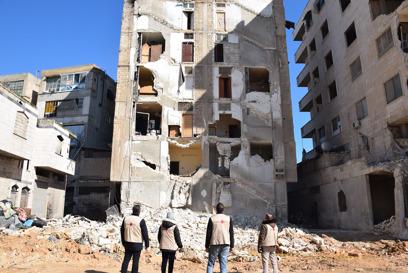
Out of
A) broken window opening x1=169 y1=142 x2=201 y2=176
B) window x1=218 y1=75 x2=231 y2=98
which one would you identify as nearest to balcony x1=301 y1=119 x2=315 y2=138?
window x1=218 y1=75 x2=231 y2=98

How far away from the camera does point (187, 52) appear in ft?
93.3

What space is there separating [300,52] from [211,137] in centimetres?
1728

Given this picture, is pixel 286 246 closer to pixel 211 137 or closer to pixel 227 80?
pixel 211 137

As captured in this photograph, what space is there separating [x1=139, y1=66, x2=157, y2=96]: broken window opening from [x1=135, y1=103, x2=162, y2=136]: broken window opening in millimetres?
1010

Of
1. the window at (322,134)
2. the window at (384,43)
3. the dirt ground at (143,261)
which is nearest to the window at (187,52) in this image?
the window at (322,134)

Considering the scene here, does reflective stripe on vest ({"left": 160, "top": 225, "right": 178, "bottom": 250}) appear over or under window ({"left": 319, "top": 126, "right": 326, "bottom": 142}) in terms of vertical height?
under

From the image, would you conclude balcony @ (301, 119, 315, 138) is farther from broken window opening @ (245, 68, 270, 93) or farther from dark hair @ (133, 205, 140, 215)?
dark hair @ (133, 205, 140, 215)

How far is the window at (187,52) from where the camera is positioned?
28.2 meters

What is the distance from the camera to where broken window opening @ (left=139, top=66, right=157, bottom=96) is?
27.4 meters

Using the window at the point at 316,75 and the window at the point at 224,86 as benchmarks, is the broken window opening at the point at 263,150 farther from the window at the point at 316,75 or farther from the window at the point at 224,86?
the window at the point at 316,75

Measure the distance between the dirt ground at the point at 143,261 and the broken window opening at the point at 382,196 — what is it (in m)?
7.93

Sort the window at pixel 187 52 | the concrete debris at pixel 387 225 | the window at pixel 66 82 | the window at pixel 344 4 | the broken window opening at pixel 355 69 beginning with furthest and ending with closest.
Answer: the window at pixel 66 82, the window at pixel 187 52, the window at pixel 344 4, the broken window opening at pixel 355 69, the concrete debris at pixel 387 225

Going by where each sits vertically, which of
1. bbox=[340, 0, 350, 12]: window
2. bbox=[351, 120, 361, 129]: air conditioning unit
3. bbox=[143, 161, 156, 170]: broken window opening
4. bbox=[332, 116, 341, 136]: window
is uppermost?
Result: bbox=[340, 0, 350, 12]: window

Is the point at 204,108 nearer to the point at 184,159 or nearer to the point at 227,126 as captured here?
the point at 227,126
